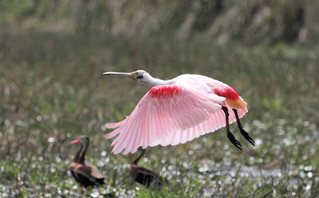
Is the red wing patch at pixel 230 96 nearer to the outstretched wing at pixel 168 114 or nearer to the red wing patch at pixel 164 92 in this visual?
the outstretched wing at pixel 168 114

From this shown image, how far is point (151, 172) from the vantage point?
830 centimetres

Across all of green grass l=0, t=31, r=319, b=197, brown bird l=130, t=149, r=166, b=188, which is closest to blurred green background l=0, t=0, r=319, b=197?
green grass l=0, t=31, r=319, b=197

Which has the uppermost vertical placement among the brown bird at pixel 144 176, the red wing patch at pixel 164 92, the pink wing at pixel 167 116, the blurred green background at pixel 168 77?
the red wing patch at pixel 164 92

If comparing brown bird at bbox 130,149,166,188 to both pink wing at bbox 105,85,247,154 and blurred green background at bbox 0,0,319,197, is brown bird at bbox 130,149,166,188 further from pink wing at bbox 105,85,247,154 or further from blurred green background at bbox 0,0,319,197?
pink wing at bbox 105,85,247,154

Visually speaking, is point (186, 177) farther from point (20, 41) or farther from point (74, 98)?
point (20, 41)

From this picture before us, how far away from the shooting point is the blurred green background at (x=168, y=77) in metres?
8.66

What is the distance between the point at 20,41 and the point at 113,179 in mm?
14728

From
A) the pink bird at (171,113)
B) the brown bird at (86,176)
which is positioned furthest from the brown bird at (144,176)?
the pink bird at (171,113)

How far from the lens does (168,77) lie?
17891 millimetres

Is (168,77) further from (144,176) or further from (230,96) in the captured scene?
(230,96)

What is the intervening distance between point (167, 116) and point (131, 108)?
24.9 ft

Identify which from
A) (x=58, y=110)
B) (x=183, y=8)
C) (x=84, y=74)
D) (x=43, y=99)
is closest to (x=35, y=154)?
(x=58, y=110)

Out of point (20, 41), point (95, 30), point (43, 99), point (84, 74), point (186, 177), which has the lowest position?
point (95, 30)

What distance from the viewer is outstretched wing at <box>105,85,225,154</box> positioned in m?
6.30
